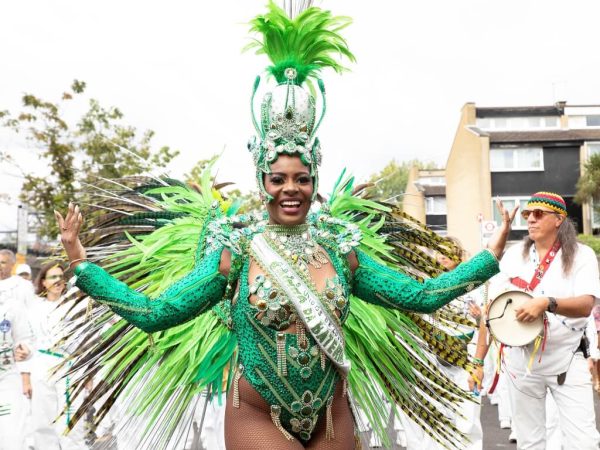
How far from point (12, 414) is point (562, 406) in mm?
4790

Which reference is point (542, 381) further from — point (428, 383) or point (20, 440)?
point (20, 440)

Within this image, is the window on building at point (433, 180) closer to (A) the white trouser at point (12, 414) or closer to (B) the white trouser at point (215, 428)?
(B) the white trouser at point (215, 428)

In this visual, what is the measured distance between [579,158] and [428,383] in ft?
121

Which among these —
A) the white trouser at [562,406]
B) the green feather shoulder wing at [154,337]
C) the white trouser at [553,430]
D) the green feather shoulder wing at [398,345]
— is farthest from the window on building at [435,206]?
the green feather shoulder wing at [154,337]

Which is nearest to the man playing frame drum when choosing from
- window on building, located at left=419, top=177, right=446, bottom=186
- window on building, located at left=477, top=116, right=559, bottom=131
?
window on building, located at left=477, top=116, right=559, bottom=131

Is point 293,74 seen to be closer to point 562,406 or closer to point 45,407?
point 562,406

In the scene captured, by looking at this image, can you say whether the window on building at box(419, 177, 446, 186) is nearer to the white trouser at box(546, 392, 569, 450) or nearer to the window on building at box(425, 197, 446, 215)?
the window on building at box(425, 197, 446, 215)

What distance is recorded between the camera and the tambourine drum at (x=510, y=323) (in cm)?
514

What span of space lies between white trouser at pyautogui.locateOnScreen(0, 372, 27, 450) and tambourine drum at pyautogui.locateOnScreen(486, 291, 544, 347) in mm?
4381

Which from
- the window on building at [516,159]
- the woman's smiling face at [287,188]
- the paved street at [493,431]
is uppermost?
the window on building at [516,159]

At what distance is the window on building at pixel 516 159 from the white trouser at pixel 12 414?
1326 inches

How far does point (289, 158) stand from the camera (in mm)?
3348

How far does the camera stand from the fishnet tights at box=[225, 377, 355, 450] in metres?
3.18

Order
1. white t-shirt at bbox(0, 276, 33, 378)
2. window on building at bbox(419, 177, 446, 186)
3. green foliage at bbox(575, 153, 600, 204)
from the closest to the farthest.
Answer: white t-shirt at bbox(0, 276, 33, 378) < green foliage at bbox(575, 153, 600, 204) < window on building at bbox(419, 177, 446, 186)
